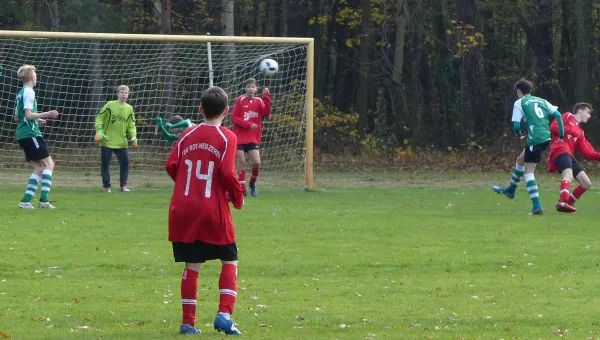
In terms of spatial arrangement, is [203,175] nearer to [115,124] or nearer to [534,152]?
[534,152]

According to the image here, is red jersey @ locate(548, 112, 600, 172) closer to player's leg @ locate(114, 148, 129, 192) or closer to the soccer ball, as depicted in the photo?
the soccer ball

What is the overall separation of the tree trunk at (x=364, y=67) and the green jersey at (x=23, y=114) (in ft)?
59.4

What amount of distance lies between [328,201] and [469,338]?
405 inches

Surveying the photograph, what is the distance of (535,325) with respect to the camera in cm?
679

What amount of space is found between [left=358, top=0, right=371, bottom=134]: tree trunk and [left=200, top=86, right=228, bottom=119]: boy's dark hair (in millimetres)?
24776

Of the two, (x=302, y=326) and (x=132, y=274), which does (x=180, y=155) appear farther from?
(x=132, y=274)

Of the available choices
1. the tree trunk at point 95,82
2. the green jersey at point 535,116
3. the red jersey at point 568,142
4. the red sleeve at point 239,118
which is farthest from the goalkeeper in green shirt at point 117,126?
the red jersey at point 568,142

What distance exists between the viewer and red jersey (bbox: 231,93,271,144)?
55.3 feet

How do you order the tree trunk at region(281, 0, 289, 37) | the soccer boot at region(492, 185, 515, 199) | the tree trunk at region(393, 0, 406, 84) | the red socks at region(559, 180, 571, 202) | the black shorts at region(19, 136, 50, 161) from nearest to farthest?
1. the black shorts at region(19, 136, 50, 161)
2. the red socks at region(559, 180, 571, 202)
3. the soccer boot at region(492, 185, 515, 199)
4. the tree trunk at region(393, 0, 406, 84)
5. the tree trunk at region(281, 0, 289, 37)

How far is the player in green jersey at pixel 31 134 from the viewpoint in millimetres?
13617

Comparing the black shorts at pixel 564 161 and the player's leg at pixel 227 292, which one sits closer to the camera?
the player's leg at pixel 227 292

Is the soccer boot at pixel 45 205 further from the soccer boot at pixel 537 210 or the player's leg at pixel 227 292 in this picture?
the player's leg at pixel 227 292

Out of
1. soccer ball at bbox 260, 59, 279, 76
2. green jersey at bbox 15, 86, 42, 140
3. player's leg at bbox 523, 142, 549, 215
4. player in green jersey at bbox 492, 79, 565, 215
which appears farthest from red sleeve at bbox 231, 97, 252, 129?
player's leg at bbox 523, 142, 549, 215

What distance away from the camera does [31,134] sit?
1391 centimetres
